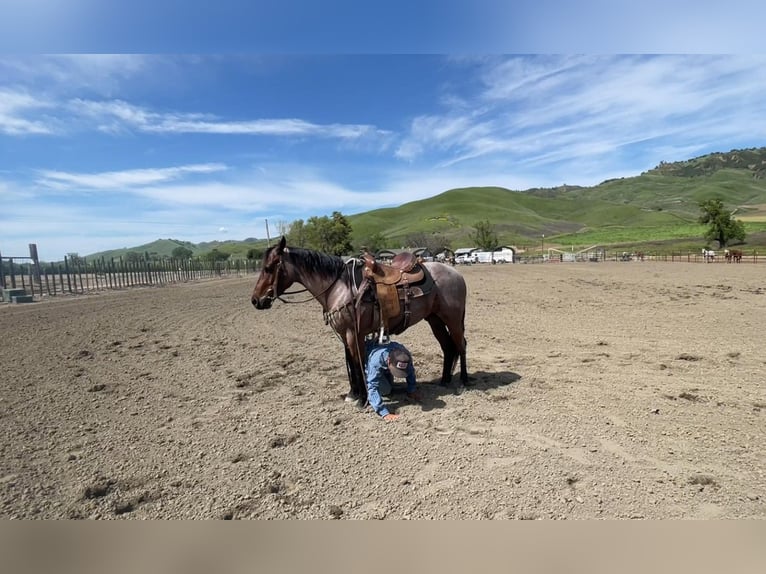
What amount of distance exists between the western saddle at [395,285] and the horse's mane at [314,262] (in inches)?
15.0

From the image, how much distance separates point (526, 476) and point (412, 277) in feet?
7.87

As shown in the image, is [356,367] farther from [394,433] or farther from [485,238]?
[485,238]

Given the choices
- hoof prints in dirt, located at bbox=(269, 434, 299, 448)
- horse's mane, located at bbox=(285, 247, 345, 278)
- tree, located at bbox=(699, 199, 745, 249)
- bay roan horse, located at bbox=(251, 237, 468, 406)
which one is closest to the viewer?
hoof prints in dirt, located at bbox=(269, 434, 299, 448)

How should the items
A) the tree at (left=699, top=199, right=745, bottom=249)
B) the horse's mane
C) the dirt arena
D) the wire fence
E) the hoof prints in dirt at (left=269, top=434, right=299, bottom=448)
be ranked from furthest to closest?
1. the tree at (left=699, top=199, right=745, bottom=249)
2. the wire fence
3. the horse's mane
4. the hoof prints in dirt at (left=269, top=434, right=299, bottom=448)
5. the dirt arena

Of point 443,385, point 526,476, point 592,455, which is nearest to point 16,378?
point 443,385

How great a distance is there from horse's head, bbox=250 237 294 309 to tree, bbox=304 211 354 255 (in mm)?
55982

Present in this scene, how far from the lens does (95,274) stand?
26.1 m

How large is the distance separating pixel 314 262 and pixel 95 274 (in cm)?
2861

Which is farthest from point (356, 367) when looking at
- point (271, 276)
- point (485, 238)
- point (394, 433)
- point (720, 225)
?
point (485, 238)

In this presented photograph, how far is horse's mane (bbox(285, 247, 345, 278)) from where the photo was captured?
448cm

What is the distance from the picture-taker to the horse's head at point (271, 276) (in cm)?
438

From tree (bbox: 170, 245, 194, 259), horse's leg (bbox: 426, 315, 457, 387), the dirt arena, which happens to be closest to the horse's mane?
horse's leg (bbox: 426, 315, 457, 387)

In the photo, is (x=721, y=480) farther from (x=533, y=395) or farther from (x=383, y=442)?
(x=383, y=442)

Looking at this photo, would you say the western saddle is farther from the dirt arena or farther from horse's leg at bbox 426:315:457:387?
the dirt arena
